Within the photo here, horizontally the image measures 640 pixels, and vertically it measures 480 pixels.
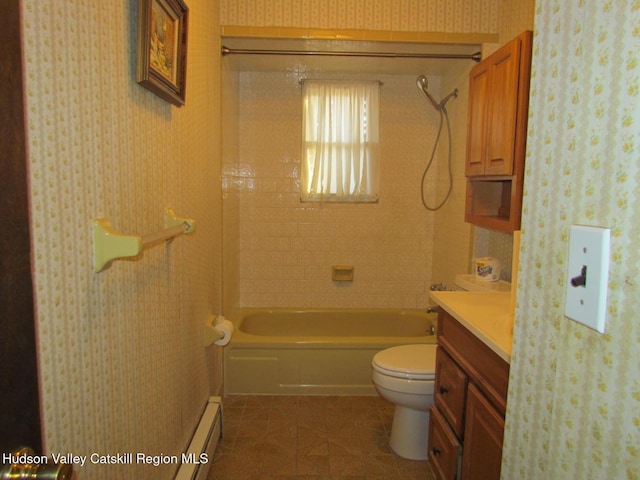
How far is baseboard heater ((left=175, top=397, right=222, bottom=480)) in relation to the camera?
1.67 meters

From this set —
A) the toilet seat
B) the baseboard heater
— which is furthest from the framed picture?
the toilet seat

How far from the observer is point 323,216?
3.37 meters

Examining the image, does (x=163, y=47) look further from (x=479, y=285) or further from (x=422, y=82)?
(x=422, y=82)

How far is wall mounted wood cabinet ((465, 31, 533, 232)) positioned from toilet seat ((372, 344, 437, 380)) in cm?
71

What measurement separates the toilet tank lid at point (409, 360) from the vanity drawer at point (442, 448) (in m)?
0.18

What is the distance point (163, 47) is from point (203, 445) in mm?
1551

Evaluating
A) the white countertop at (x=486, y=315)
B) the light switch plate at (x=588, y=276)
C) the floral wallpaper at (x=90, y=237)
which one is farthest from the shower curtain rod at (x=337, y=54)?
the light switch plate at (x=588, y=276)

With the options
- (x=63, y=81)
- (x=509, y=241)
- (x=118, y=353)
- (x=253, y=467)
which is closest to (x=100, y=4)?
(x=63, y=81)

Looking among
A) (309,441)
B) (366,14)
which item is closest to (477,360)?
(309,441)

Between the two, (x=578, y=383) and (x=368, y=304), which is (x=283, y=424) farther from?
(x=578, y=383)

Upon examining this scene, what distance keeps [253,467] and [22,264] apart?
5.80 ft

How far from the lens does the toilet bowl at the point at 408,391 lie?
6.57 feet

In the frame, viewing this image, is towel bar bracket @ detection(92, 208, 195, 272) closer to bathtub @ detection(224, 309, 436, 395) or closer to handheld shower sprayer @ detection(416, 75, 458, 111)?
bathtub @ detection(224, 309, 436, 395)

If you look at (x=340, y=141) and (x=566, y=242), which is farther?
(x=340, y=141)
